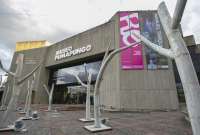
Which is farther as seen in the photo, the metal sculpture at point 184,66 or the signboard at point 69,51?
the signboard at point 69,51

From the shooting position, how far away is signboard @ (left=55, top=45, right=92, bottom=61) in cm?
2545

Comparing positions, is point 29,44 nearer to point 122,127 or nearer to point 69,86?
point 69,86

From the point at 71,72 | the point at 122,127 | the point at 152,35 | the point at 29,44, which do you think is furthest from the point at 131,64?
the point at 29,44

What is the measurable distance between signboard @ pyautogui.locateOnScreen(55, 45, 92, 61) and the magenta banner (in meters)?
6.76

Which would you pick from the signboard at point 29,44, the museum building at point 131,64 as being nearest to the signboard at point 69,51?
the museum building at point 131,64

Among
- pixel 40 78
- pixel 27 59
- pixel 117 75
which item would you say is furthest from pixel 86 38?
pixel 27 59

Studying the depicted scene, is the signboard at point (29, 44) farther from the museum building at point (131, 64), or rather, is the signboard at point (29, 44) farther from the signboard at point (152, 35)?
the signboard at point (152, 35)

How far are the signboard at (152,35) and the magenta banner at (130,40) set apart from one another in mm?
821

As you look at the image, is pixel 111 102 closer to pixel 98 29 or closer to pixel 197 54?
pixel 98 29

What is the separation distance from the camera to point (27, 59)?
115 feet

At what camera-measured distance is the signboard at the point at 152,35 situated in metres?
18.9

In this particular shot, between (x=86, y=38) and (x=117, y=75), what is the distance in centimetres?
987

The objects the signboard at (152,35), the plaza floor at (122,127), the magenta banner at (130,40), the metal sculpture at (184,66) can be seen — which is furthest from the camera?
the magenta banner at (130,40)

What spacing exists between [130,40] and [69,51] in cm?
1299
